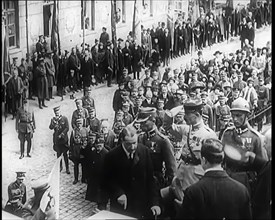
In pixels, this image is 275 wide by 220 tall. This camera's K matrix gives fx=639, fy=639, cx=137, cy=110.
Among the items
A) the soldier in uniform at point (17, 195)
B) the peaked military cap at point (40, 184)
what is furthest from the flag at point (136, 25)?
the soldier in uniform at point (17, 195)

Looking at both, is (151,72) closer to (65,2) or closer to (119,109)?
(119,109)

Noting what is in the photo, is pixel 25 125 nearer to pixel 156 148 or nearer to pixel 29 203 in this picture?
pixel 29 203

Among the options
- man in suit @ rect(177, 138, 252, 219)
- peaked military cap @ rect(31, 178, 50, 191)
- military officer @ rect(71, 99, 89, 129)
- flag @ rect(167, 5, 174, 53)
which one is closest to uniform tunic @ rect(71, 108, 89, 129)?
military officer @ rect(71, 99, 89, 129)

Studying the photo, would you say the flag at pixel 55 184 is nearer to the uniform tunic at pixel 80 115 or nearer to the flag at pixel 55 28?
the uniform tunic at pixel 80 115

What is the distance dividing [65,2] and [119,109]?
1.41 m

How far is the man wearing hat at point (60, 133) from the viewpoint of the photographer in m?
7.61

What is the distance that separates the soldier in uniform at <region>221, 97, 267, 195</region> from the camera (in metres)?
7.31

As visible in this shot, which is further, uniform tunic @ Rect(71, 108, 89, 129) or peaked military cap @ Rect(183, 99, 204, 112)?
uniform tunic @ Rect(71, 108, 89, 129)

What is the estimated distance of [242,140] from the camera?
24.2 feet

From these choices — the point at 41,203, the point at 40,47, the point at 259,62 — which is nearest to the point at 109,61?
the point at 40,47

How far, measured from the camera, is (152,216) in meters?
7.57

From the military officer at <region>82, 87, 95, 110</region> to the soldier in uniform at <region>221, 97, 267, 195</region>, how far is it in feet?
5.26

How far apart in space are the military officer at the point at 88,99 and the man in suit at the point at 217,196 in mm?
1537

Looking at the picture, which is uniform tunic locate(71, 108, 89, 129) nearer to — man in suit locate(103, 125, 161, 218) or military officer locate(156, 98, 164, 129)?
man in suit locate(103, 125, 161, 218)
